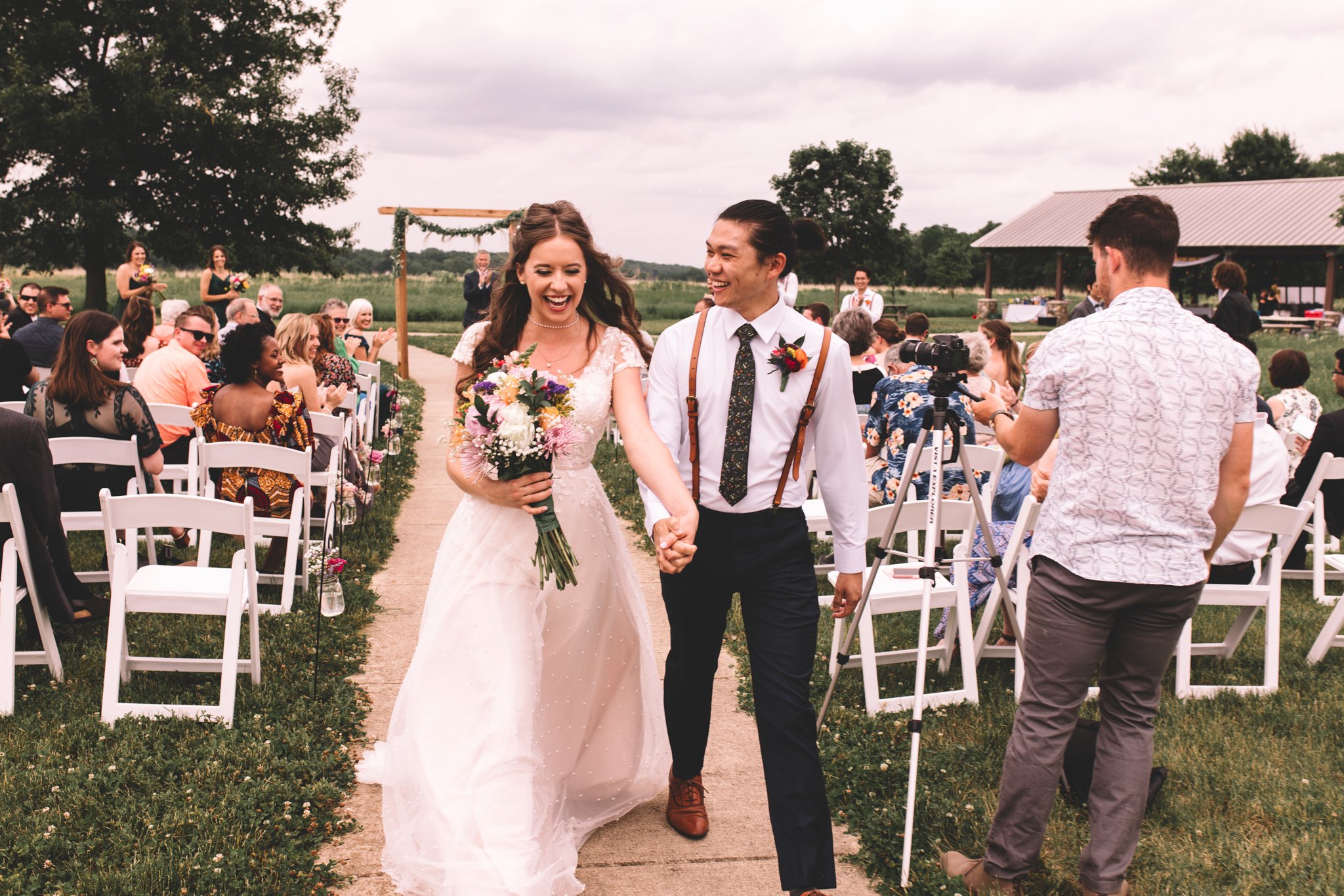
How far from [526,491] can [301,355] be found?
5.31 m

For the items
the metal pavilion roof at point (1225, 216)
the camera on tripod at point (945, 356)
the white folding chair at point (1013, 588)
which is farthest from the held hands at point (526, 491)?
the metal pavilion roof at point (1225, 216)

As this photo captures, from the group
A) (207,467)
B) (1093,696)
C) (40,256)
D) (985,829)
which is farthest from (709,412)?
(40,256)

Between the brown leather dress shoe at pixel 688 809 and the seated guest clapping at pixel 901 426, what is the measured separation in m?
3.27

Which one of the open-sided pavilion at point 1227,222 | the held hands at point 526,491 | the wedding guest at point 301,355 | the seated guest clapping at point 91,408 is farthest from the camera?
the open-sided pavilion at point 1227,222

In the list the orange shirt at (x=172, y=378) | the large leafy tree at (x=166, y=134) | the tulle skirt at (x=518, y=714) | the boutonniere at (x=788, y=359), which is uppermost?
the large leafy tree at (x=166, y=134)

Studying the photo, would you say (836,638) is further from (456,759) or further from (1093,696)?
(456,759)

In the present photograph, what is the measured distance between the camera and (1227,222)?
39375mm

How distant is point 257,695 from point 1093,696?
4.19m

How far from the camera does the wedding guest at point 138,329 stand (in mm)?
9195

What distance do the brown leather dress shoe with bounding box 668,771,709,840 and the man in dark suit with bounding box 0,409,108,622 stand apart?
3350 mm

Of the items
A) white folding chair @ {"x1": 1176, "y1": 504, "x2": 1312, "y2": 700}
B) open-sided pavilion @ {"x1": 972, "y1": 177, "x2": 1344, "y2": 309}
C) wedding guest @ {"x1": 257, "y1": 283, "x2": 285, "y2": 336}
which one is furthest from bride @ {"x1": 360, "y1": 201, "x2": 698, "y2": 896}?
open-sided pavilion @ {"x1": 972, "y1": 177, "x2": 1344, "y2": 309}

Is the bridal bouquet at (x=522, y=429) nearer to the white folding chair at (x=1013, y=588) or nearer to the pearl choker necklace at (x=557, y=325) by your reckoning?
the pearl choker necklace at (x=557, y=325)

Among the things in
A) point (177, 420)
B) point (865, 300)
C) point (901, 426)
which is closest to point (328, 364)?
point (177, 420)

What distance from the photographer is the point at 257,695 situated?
4.76 metres
